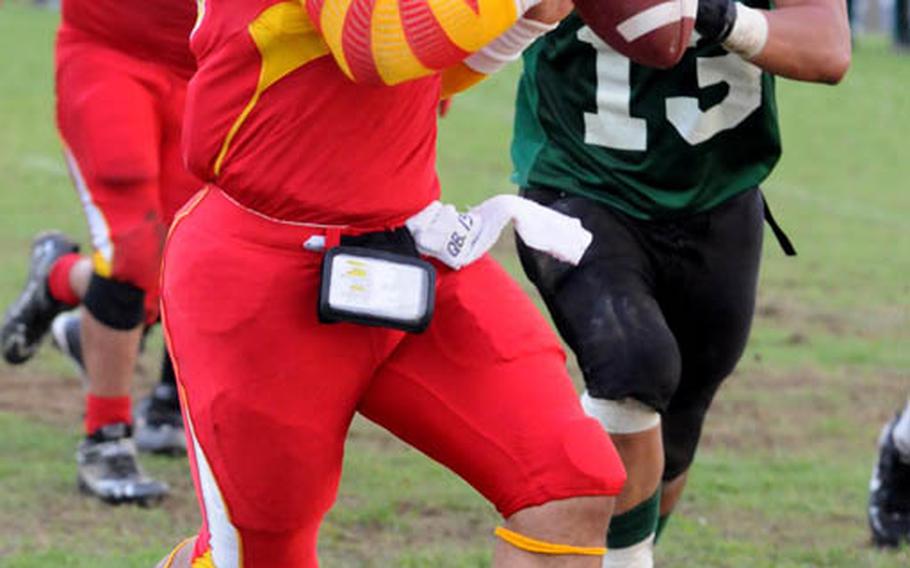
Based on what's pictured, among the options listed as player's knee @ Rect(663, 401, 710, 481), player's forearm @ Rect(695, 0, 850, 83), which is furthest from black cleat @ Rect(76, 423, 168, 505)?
player's forearm @ Rect(695, 0, 850, 83)

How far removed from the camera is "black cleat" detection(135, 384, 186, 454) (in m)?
7.00

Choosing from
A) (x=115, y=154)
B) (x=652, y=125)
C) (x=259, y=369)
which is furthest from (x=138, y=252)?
(x=259, y=369)

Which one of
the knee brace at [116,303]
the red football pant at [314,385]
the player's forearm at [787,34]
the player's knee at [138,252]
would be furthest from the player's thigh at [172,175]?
the red football pant at [314,385]

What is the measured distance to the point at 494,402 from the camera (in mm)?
3729

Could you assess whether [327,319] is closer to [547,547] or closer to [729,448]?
[547,547]

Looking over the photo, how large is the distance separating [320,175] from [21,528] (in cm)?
273

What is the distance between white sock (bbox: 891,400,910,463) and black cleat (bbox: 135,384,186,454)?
8.00ft

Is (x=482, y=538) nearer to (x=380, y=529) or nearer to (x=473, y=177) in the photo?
(x=380, y=529)

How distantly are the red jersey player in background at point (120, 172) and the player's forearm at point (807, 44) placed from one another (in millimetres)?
2226

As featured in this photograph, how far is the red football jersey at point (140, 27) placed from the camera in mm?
6238

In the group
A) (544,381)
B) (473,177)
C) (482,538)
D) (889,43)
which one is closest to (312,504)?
(544,381)

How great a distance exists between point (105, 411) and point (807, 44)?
2.90 m

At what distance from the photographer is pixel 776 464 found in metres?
7.11

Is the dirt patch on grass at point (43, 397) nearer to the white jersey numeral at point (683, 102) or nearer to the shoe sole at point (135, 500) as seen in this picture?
the shoe sole at point (135, 500)
